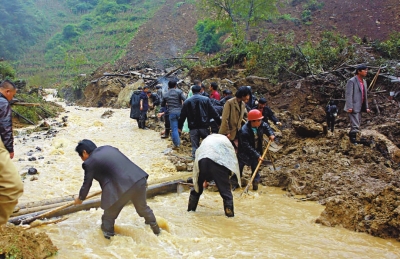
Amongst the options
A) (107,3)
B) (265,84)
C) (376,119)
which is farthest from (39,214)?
(107,3)

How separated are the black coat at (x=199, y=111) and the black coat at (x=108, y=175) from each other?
3.23 metres

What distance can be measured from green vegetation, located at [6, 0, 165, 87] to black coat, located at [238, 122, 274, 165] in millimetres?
38239

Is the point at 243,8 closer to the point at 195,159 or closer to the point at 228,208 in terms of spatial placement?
the point at 195,159

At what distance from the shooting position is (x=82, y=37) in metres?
63.9

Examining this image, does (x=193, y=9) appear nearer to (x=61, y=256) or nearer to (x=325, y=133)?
(x=325, y=133)

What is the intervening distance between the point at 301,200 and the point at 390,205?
5.35 ft

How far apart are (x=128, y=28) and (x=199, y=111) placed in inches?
2161

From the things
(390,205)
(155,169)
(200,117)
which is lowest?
(155,169)

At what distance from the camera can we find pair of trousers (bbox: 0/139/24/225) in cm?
254

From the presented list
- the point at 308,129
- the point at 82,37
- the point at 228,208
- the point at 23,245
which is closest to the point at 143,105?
the point at 308,129

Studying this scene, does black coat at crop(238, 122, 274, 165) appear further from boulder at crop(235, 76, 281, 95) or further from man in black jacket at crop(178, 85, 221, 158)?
boulder at crop(235, 76, 281, 95)

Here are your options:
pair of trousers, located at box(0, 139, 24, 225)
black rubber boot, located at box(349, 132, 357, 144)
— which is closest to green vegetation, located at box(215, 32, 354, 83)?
black rubber boot, located at box(349, 132, 357, 144)

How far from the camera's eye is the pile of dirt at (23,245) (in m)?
3.09

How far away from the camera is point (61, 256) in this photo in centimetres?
355
